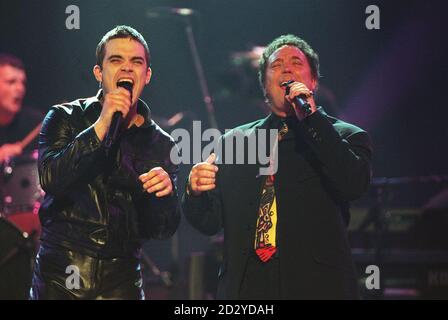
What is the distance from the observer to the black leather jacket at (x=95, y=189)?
2.24 metres

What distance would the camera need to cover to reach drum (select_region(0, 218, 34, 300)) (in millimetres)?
4477

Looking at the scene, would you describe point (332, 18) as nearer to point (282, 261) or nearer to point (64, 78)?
point (64, 78)

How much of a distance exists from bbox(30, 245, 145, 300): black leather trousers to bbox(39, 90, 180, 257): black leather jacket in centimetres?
3

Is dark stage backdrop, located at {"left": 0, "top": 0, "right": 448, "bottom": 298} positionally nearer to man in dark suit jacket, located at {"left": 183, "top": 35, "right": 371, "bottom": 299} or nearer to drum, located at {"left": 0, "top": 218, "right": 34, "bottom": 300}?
drum, located at {"left": 0, "top": 218, "right": 34, "bottom": 300}

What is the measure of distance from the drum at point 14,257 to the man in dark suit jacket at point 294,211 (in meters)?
2.29

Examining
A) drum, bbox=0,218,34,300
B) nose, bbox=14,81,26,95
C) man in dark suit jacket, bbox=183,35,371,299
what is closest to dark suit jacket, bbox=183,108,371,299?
man in dark suit jacket, bbox=183,35,371,299

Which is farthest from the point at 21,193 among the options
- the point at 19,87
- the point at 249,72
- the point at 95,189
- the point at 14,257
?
the point at 95,189

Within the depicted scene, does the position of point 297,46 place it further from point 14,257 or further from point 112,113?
point 14,257

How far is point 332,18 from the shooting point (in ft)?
17.4

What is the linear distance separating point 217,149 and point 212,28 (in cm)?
304

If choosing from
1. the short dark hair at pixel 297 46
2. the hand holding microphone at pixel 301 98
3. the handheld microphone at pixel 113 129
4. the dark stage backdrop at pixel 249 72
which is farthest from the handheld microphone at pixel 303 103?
the dark stage backdrop at pixel 249 72

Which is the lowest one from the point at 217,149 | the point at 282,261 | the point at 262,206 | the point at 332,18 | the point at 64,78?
the point at 282,261
